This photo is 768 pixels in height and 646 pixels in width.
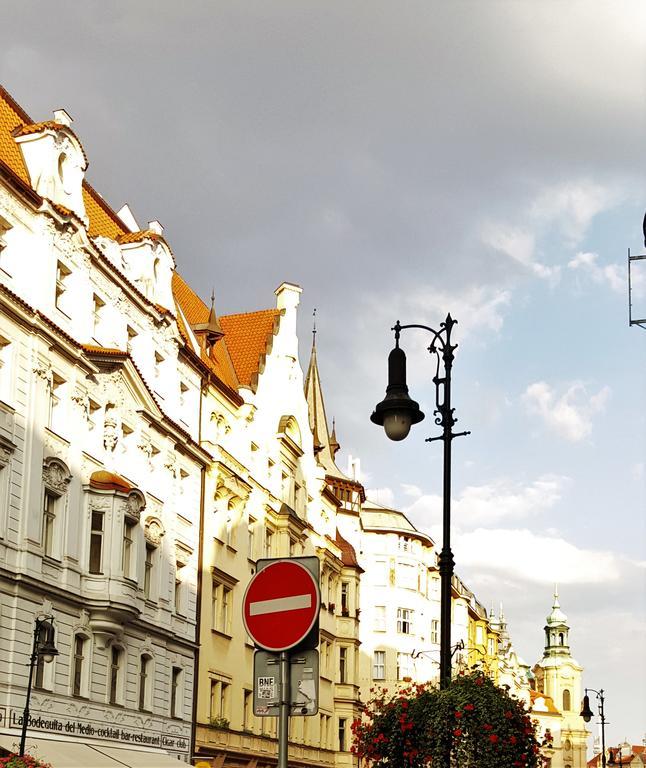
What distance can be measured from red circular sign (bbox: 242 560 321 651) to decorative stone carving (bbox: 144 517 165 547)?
32.2 metres

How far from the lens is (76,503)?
3559cm

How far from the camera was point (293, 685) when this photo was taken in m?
8.38

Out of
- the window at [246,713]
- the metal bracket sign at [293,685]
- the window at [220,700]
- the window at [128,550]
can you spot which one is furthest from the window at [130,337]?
the metal bracket sign at [293,685]

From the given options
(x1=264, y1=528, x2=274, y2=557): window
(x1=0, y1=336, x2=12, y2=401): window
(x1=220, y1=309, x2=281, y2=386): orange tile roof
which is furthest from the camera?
(x1=220, y1=309, x2=281, y2=386): orange tile roof

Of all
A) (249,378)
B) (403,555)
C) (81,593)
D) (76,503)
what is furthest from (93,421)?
(403,555)

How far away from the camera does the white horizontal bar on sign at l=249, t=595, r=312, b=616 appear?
329 inches

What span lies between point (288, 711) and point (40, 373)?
86.8 feet

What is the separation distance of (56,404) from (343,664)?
1296 inches

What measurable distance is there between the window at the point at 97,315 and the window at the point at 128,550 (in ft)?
18.8

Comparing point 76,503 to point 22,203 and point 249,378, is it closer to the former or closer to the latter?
point 22,203

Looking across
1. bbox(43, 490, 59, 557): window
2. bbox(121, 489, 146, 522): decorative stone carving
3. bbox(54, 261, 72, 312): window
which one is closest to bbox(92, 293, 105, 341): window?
bbox(54, 261, 72, 312): window

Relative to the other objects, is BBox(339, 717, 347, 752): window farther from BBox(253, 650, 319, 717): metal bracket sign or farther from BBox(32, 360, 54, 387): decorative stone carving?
BBox(253, 650, 319, 717): metal bracket sign

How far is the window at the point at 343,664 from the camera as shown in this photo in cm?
6350

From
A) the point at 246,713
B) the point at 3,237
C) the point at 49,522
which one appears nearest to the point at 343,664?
the point at 246,713
